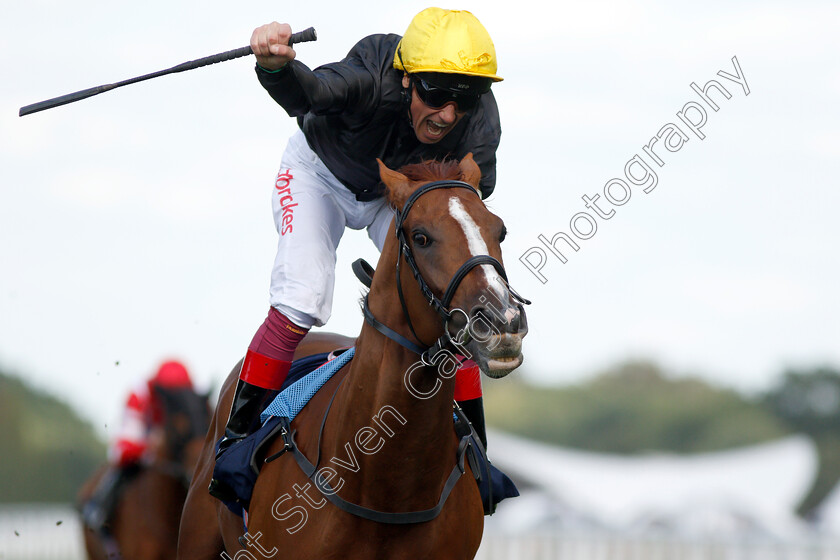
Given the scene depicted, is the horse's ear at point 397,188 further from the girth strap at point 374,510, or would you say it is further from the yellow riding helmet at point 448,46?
the girth strap at point 374,510

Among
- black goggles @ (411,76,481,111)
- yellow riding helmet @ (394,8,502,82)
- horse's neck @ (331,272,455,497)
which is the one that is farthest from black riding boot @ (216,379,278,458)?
yellow riding helmet @ (394,8,502,82)

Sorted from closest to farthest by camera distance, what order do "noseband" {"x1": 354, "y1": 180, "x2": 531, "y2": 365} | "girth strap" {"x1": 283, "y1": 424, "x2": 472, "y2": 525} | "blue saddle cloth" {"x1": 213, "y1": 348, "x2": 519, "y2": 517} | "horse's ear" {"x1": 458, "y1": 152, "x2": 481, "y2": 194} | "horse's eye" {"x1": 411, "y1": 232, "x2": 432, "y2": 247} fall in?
"noseband" {"x1": 354, "y1": 180, "x2": 531, "y2": 365}, "horse's eye" {"x1": 411, "y1": 232, "x2": 432, "y2": 247}, "girth strap" {"x1": 283, "y1": 424, "x2": 472, "y2": 525}, "horse's ear" {"x1": 458, "y1": 152, "x2": 481, "y2": 194}, "blue saddle cloth" {"x1": 213, "y1": 348, "x2": 519, "y2": 517}

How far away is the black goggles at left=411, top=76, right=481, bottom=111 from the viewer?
15.0ft

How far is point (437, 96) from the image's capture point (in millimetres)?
4590

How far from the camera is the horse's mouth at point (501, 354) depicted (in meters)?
3.49

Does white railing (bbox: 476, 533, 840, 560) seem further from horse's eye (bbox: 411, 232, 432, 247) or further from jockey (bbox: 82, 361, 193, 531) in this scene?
horse's eye (bbox: 411, 232, 432, 247)

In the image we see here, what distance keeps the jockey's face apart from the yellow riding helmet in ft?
0.46

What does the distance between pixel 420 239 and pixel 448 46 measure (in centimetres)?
110

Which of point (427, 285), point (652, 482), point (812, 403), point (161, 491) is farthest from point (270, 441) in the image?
point (812, 403)

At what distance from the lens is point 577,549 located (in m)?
13.1

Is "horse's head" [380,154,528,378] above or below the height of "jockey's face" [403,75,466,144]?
below

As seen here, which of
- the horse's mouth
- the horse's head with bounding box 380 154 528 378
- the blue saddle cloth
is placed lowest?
the blue saddle cloth

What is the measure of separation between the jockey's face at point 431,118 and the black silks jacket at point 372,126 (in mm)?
97

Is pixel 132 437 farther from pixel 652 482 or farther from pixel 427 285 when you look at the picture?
pixel 652 482
